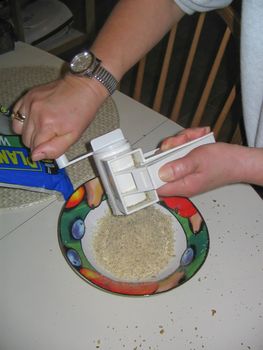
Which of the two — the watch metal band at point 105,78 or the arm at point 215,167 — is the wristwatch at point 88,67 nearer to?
the watch metal band at point 105,78

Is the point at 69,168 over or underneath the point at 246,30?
underneath

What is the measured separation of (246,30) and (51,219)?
1.49 ft

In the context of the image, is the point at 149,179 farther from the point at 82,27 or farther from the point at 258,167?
the point at 82,27

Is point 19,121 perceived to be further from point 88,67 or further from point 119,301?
point 119,301

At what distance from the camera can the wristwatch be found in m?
0.62

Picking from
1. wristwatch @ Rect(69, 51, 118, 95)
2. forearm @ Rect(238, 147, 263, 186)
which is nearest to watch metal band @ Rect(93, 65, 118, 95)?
wristwatch @ Rect(69, 51, 118, 95)

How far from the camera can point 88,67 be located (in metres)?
0.62

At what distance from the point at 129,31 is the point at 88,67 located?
124 millimetres

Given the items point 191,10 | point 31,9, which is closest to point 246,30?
point 191,10

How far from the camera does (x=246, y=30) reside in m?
0.61

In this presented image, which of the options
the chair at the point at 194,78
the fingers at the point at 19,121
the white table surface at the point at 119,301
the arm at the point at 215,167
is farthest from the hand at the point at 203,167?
the chair at the point at 194,78

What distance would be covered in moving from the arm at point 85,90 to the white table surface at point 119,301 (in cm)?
13

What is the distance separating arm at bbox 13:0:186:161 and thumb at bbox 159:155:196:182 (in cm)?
19

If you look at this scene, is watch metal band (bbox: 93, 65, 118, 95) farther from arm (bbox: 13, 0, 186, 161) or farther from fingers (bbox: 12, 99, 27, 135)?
fingers (bbox: 12, 99, 27, 135)
